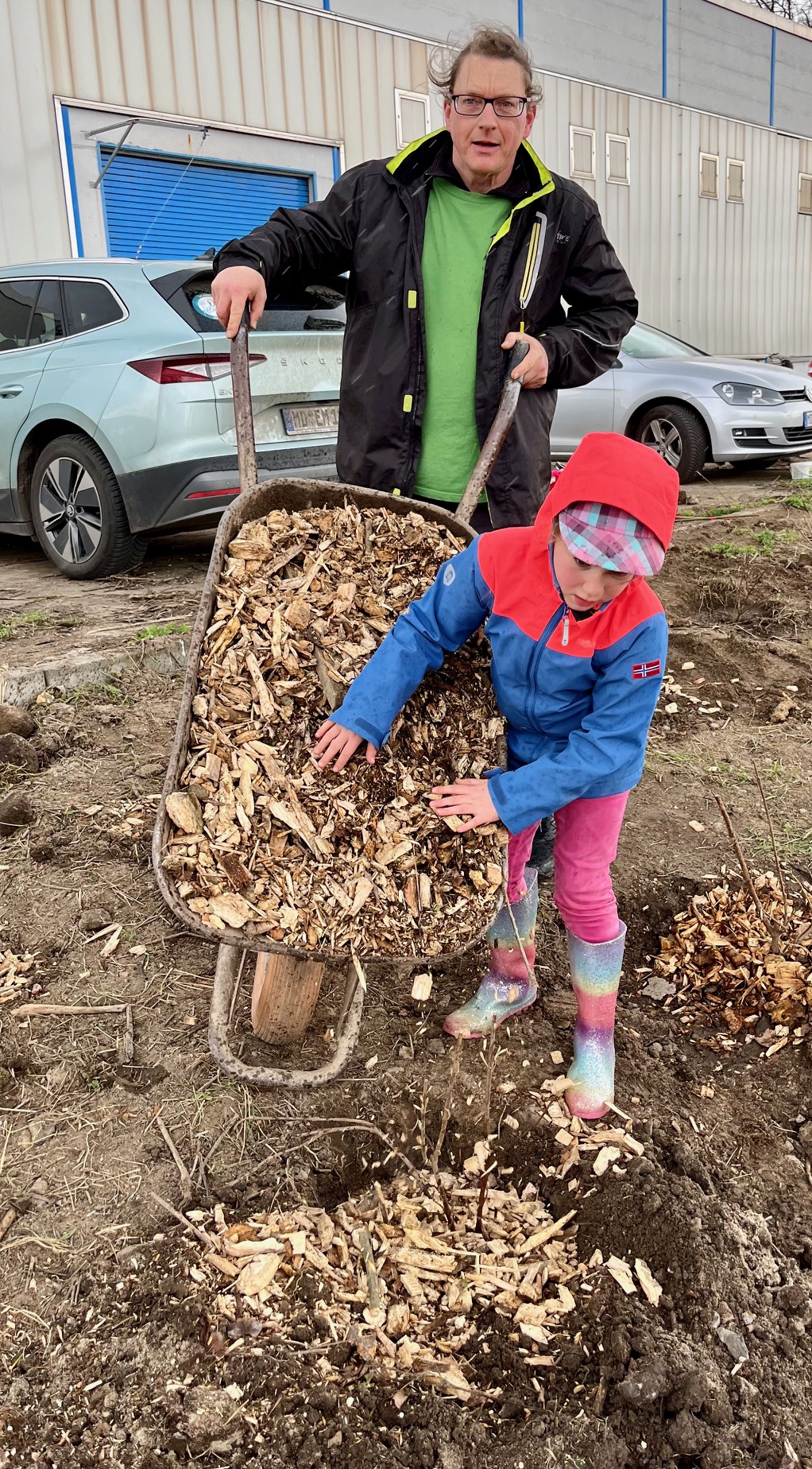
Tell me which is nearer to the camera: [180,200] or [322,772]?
[322,772]

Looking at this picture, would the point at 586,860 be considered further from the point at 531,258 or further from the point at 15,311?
A: the point at 15,311

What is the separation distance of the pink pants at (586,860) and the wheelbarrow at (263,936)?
1.13ft

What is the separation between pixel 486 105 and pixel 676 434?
729cm

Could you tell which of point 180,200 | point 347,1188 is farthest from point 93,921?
point 180,200

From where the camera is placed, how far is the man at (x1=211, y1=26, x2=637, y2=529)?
264 cm

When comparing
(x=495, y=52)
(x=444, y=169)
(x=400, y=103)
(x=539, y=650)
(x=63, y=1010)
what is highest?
(x=400, y=103)

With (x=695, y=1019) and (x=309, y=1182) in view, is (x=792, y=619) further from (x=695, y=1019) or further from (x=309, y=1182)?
(x=309, y=1182)

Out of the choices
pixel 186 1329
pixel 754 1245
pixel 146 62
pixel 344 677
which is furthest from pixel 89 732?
pixel 146 62

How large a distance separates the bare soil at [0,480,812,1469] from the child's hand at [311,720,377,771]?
0.84 metres

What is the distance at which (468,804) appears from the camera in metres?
2.03

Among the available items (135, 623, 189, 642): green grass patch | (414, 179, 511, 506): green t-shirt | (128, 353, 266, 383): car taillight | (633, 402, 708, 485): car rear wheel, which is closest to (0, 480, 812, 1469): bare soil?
(135, 623, 189, 642): green grass patch

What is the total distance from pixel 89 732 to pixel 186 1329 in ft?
8.67

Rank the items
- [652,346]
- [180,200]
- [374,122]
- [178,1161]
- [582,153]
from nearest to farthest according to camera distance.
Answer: [178,1161] < [652,346] < [180,200] < [374,122] < [582,153]

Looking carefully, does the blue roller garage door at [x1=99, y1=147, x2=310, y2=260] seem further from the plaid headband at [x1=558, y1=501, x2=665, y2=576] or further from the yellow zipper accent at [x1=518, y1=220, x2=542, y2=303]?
the plaid headband at [x1=558, y1=501, x2=665, y2=576]
